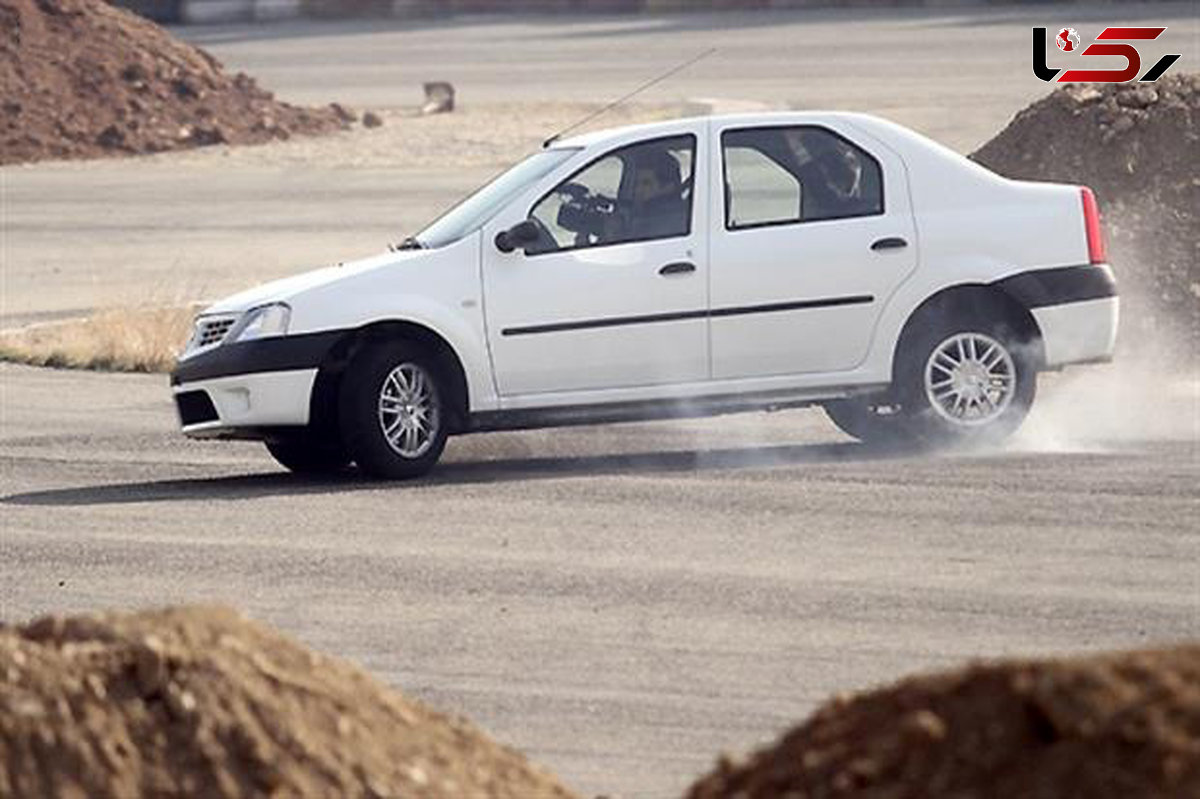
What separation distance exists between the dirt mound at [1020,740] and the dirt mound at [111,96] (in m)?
35.0

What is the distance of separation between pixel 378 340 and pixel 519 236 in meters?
0.87

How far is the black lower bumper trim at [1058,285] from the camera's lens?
15.2 meters

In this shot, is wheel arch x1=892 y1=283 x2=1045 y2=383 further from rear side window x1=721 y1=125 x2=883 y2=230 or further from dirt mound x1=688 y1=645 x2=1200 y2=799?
dirt mound x1=688 y1=645 x2=1200 y2=799

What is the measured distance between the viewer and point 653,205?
50.0 ft

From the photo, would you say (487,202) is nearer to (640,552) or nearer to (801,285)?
(801,285)

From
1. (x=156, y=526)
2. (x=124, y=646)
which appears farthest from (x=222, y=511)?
(x=124, y=646)

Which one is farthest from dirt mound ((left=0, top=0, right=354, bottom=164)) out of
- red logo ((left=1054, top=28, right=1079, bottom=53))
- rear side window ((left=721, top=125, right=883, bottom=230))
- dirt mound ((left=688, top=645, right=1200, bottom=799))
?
dirt mound ((left=688, top=645, right=1200, bottom=799))

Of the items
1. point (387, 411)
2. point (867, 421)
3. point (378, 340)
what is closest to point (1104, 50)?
point (867, 421)

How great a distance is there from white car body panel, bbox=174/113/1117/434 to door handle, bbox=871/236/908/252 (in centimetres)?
3

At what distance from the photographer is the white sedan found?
14.9 meters

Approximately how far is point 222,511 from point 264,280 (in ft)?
35.0

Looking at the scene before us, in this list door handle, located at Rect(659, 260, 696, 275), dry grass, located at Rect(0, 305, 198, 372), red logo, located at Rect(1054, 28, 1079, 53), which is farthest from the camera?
red logo, located at Rect(1054, 28, 1079, 53)

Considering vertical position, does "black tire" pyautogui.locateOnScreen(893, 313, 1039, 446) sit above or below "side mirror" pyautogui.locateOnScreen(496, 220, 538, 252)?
below

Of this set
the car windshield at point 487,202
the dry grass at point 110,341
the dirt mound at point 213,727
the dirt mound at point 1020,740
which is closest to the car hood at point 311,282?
the car windshield at point 487,202
